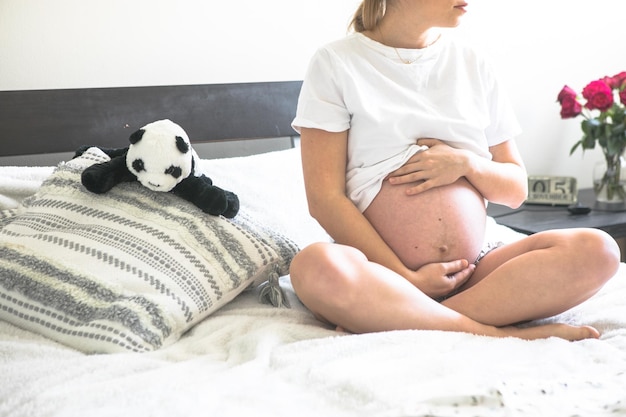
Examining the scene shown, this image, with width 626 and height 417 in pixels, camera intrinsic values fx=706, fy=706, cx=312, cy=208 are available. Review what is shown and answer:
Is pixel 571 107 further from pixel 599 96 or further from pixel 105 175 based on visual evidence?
pixel 105 175

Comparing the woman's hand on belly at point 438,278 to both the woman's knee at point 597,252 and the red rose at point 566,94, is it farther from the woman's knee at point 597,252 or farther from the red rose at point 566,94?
the red rose at point 566,94

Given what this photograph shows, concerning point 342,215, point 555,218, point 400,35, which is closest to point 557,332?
point 342,215

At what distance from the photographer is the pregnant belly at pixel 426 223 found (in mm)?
1213

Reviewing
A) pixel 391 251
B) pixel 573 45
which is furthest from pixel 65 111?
pixel 573 45

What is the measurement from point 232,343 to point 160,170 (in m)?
0.33

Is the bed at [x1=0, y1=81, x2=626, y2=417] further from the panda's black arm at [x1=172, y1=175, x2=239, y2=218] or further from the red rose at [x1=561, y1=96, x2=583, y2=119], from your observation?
the red rose at [x1=561, y1=96, x2=583, y2=119]

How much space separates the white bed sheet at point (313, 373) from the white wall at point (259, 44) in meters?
0.74

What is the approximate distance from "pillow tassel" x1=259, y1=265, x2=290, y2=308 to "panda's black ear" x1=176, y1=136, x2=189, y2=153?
260mm

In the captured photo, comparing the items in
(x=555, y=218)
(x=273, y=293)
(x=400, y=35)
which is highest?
(x=400, y=35)

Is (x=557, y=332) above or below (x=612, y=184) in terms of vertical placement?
above

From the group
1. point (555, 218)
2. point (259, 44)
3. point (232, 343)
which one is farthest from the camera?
point (555, 218)

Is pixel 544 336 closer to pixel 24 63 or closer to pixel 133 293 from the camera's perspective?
pixel 133 293

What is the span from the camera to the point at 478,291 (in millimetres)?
1146

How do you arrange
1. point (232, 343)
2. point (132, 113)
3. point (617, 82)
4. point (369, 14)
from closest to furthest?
1. point (232, 343)
2. point (369, 14)
3. point (132, 113)
4. point (617, 82)
